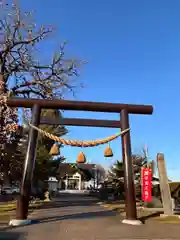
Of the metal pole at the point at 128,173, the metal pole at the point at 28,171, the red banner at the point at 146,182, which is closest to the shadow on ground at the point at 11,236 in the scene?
the metal pole at the point at 28,171

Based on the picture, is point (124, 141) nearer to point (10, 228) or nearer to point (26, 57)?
point (10, 228)

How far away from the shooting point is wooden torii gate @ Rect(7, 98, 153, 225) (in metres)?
12.7

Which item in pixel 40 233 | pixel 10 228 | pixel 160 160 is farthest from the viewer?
pixel 160 160

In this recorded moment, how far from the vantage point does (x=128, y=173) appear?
13047mm

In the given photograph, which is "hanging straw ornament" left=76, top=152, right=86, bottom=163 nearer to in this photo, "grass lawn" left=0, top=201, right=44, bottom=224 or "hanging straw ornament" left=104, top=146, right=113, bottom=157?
"hanging straw ornament" left=104, top=146, right=113, bottom=157

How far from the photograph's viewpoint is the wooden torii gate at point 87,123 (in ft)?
41.6

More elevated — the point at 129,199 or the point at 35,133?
the point at 35,133

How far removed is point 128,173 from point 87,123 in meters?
2.74

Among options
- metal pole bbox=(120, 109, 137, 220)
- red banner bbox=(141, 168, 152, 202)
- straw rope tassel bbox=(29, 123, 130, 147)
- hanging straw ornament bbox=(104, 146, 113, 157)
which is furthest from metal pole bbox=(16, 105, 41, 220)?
red banner bbox=(141, 168, 152, 202)

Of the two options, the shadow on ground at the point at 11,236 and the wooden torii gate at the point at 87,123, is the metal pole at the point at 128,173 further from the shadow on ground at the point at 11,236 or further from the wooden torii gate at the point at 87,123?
the shadow on ground at the point at 11,236

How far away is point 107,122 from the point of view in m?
13.9

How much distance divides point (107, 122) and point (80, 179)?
70.4 metres

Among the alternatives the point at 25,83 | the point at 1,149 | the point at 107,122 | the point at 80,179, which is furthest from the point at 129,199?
the point at 80,179

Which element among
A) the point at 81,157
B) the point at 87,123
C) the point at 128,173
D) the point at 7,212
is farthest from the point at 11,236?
the point at 7,212
